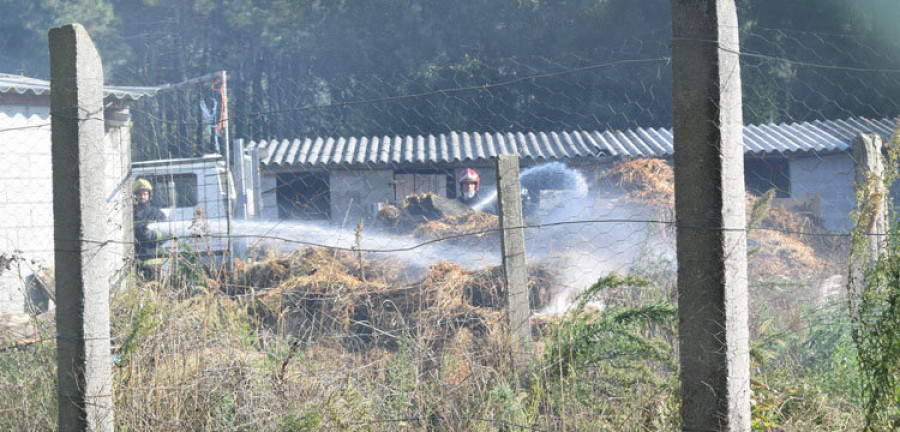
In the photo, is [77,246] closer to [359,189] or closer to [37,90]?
[37,90]

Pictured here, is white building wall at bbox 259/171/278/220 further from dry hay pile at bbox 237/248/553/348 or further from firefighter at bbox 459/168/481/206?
dry hay pile at bbox 237/248/553/348

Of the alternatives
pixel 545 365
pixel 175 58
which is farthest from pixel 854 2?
pixel 175 58

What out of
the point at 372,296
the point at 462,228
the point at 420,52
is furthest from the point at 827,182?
the point at 420,52

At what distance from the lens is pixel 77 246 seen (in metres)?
3.03

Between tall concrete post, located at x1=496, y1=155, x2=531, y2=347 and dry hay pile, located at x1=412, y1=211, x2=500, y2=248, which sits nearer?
tall concrete post, located at x1=496, y1=155, x2=531, y2=347

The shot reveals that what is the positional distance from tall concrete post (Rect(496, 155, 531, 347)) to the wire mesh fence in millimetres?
126

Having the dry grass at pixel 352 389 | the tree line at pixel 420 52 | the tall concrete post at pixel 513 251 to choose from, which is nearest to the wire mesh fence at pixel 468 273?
→ the dry grass at pixel 352 389

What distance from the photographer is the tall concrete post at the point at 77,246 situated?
9.86 feet

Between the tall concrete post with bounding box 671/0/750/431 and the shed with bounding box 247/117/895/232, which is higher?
the shed with bounding box 247/117/895/232

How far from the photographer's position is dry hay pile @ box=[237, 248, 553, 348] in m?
5.29

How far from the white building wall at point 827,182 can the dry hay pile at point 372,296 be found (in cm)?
772

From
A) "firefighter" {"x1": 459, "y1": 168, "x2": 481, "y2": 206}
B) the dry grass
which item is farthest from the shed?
the dry grass

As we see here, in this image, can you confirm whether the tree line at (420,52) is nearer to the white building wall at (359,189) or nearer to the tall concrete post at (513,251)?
the white building wall at (359,189)

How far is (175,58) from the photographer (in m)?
34.0
